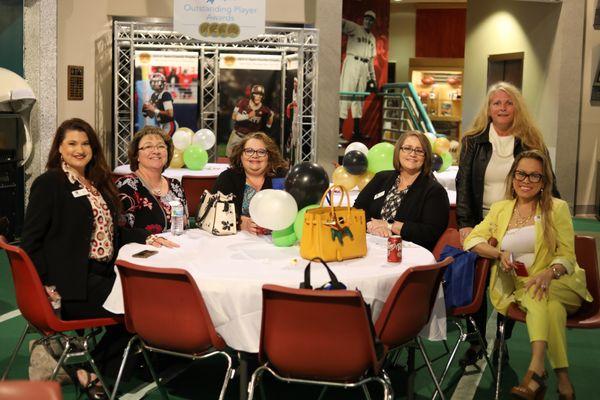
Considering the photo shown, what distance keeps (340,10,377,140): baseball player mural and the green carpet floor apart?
1145 cm

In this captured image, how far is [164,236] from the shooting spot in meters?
4.33

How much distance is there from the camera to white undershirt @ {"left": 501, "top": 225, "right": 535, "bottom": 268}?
4.30 meters

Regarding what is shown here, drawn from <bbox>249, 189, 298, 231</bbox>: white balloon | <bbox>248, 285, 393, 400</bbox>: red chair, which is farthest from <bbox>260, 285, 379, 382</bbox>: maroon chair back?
<bbox>249, 189, 298, 231</bbox>: white balloon

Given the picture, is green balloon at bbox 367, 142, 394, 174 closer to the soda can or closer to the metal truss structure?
the metal truss structure

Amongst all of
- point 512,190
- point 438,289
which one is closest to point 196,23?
point 512,190

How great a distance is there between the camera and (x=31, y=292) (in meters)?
3.70

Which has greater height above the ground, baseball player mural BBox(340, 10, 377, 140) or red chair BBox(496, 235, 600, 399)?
baseball player mural BBox(340, 10, 377, 140)

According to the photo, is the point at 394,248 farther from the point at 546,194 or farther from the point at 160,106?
the point at 160,106

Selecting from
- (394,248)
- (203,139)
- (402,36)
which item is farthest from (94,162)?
(402,36)

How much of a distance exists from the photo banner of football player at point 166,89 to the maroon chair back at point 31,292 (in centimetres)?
739

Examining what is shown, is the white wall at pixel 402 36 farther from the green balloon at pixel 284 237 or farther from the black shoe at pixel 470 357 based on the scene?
the green balloon at pixel 284 237

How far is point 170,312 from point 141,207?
142 cm

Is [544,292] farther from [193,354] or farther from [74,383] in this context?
[74,383]

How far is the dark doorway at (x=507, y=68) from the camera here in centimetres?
1360
